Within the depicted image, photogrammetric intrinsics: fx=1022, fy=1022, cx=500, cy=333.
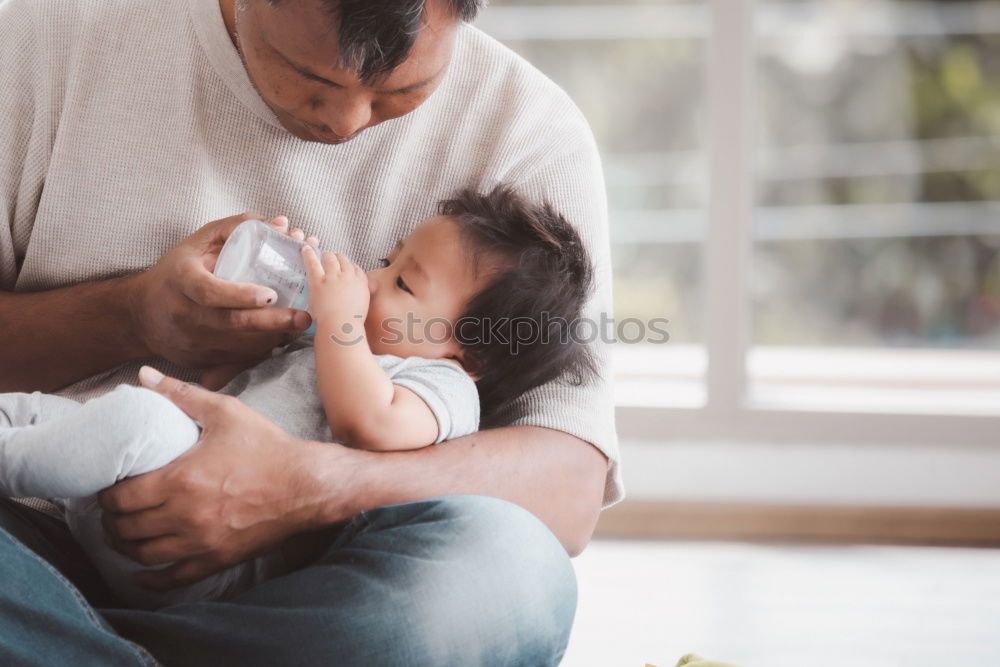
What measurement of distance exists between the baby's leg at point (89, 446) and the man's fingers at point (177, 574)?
0.38ft

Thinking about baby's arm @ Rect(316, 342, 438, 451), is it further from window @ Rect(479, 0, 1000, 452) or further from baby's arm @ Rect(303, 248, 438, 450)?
window @ Rect(479, 0, 1000, 452)

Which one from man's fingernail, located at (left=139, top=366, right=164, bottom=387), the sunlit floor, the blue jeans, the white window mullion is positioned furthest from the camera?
the white window mullion

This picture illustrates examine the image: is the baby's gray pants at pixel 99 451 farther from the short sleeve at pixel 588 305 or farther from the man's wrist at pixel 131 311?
the short sleeve at pixel 588 305

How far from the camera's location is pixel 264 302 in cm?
118

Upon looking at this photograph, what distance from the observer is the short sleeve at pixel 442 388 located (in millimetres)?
1215

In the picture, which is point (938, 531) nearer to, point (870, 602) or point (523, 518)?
point (870, 602)

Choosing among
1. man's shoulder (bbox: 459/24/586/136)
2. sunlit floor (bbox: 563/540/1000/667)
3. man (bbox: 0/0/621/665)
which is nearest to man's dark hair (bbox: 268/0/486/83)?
man (bbox: 0/0/621/665)

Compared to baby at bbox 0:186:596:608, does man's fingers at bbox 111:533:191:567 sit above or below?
below

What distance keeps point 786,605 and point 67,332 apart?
1305 mm

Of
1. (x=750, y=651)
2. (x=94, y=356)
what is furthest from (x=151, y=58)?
(x=750, y=651)

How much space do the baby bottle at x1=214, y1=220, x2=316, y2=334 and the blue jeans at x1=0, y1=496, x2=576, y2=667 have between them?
33cm

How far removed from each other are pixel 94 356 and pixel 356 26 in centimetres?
56

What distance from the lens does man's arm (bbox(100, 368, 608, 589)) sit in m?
1.06

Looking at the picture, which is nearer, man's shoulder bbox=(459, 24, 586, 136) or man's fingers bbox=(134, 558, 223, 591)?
man's fingers bbox=(134, 558, 223, 591)
